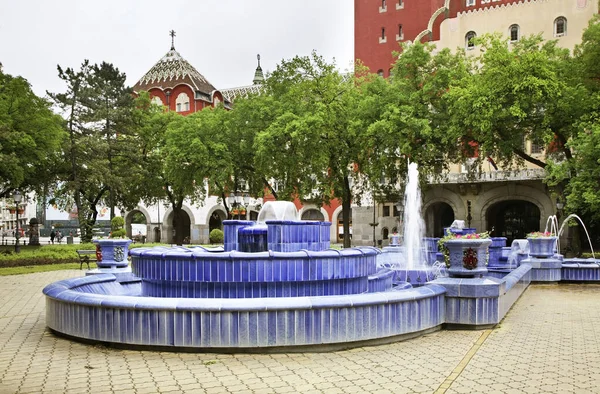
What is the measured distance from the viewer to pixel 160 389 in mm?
5973

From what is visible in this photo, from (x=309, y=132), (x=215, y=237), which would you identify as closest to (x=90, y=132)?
(x=215, y=237)

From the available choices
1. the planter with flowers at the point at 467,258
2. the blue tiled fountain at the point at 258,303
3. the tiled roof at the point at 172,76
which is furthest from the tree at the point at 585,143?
the tiled roof at the point at 172,76

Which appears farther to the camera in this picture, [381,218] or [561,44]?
[381,218]

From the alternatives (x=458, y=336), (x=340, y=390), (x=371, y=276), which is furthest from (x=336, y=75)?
(x=340, y=390)

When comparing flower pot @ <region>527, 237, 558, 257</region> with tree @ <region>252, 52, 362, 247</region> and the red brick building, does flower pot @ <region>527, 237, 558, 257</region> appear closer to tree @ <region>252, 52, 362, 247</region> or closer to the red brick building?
tree @ <region>252, 52, 362, 247</region>

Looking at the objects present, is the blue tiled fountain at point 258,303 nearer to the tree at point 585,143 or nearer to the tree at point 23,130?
the tree at point 585,143

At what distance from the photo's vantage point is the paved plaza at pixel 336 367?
6.09 m

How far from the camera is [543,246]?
55.8ft

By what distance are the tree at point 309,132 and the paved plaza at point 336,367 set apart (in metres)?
20.7

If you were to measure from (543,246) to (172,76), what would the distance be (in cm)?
4442

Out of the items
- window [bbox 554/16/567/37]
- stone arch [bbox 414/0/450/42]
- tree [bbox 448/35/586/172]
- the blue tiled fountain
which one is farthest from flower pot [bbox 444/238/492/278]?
stone arch [bbox 414/0/450/42]

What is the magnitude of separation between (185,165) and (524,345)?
28936 mm

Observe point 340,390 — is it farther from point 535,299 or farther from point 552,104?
point 552,104

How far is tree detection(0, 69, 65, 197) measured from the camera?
26922 mm
